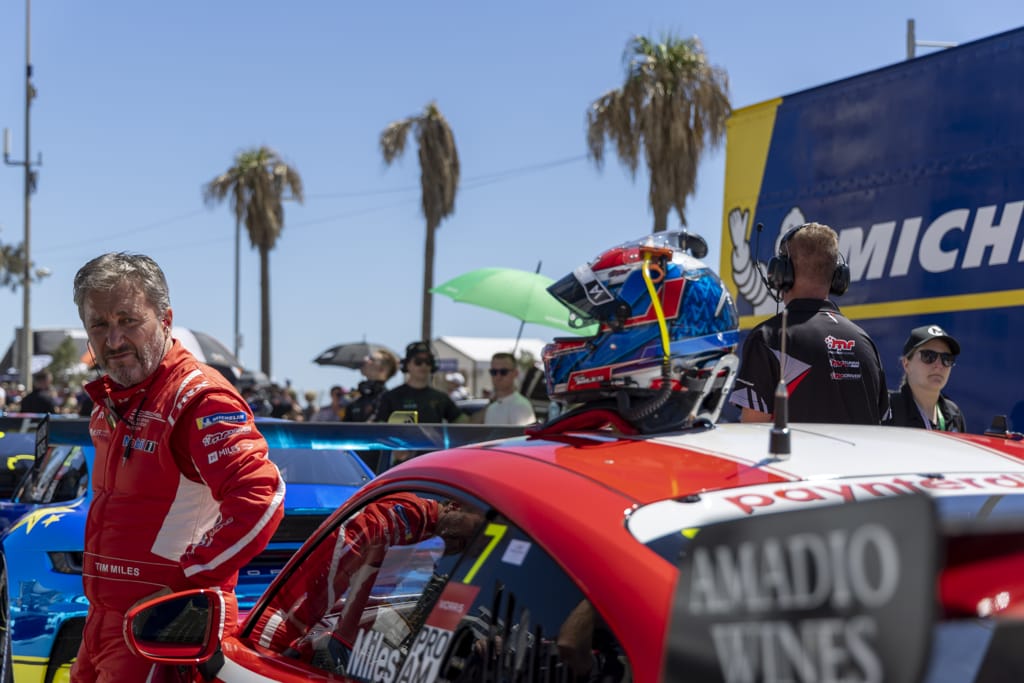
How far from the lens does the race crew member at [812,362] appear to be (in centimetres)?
393

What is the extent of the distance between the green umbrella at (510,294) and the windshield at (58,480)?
554 centimetres

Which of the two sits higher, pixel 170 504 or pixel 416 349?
pixel 416 349

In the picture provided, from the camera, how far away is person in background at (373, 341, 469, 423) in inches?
334

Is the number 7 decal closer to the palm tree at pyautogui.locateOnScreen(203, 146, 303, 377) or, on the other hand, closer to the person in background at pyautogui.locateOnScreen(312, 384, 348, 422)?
the person in background at pyautogui.locateOnScreen(312, 384, 348, 422)

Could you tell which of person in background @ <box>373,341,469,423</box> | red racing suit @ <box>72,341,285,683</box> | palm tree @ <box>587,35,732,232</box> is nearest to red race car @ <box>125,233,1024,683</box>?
red racing suit @ <box>72,341,285,683</box>

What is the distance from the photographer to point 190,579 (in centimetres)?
308

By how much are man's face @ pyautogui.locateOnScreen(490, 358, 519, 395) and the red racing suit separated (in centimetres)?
597

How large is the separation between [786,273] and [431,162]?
2585 centimetres

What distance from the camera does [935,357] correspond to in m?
5.26

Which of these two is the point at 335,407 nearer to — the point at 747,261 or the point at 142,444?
the point at 747,261

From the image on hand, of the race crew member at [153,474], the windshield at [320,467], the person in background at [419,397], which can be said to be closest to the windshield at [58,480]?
the windshield at [320,467]

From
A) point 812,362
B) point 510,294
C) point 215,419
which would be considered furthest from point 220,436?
point 510,294

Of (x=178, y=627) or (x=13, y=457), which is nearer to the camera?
(x=178, y=627)

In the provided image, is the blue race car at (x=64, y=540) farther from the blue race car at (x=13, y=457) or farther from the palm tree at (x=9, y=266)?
the palm tree at (x=9, y=266)
